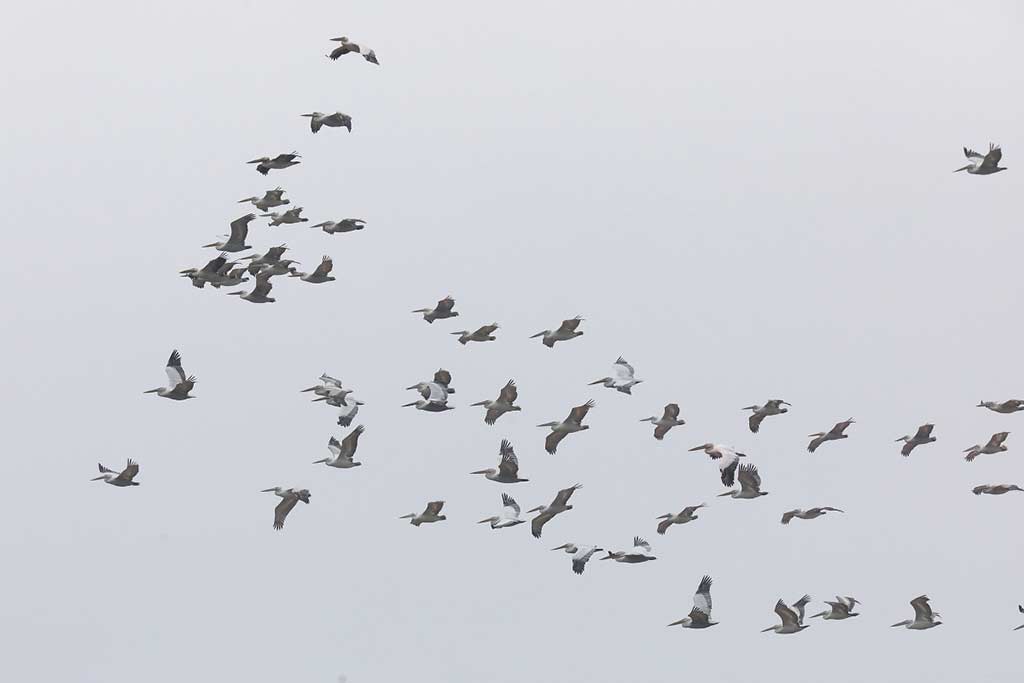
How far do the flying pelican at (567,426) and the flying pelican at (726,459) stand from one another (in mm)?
4524

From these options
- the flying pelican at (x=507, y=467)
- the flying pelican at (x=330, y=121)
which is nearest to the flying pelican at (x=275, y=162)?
the flying pelican at (x=330, y=121)

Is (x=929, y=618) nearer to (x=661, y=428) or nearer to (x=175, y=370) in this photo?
(x=661, y=428)

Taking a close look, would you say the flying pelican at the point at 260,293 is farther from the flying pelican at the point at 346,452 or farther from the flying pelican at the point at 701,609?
the flying pelican at the point at 701,609

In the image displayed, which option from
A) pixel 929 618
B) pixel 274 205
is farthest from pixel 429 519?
pixel 929 618

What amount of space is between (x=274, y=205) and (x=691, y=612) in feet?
44.0

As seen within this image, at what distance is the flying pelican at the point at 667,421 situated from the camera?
62969 mm

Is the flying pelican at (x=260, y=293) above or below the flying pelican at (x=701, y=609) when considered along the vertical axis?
above

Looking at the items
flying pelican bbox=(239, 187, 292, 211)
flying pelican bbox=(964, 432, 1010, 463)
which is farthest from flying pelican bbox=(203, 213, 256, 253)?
flying pelican bbox=(964, 432, 1010, 463)

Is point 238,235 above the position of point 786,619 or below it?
above

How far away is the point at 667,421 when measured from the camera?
63312 millimetres

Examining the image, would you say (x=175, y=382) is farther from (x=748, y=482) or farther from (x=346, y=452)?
(x=748, y=482)

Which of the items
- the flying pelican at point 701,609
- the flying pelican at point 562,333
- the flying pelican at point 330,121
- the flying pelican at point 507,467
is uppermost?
the flying pelican at point 330,121

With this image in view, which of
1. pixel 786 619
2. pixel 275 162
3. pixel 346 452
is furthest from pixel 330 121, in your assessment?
pixel 786 619

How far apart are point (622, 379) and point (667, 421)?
1.73 meters
